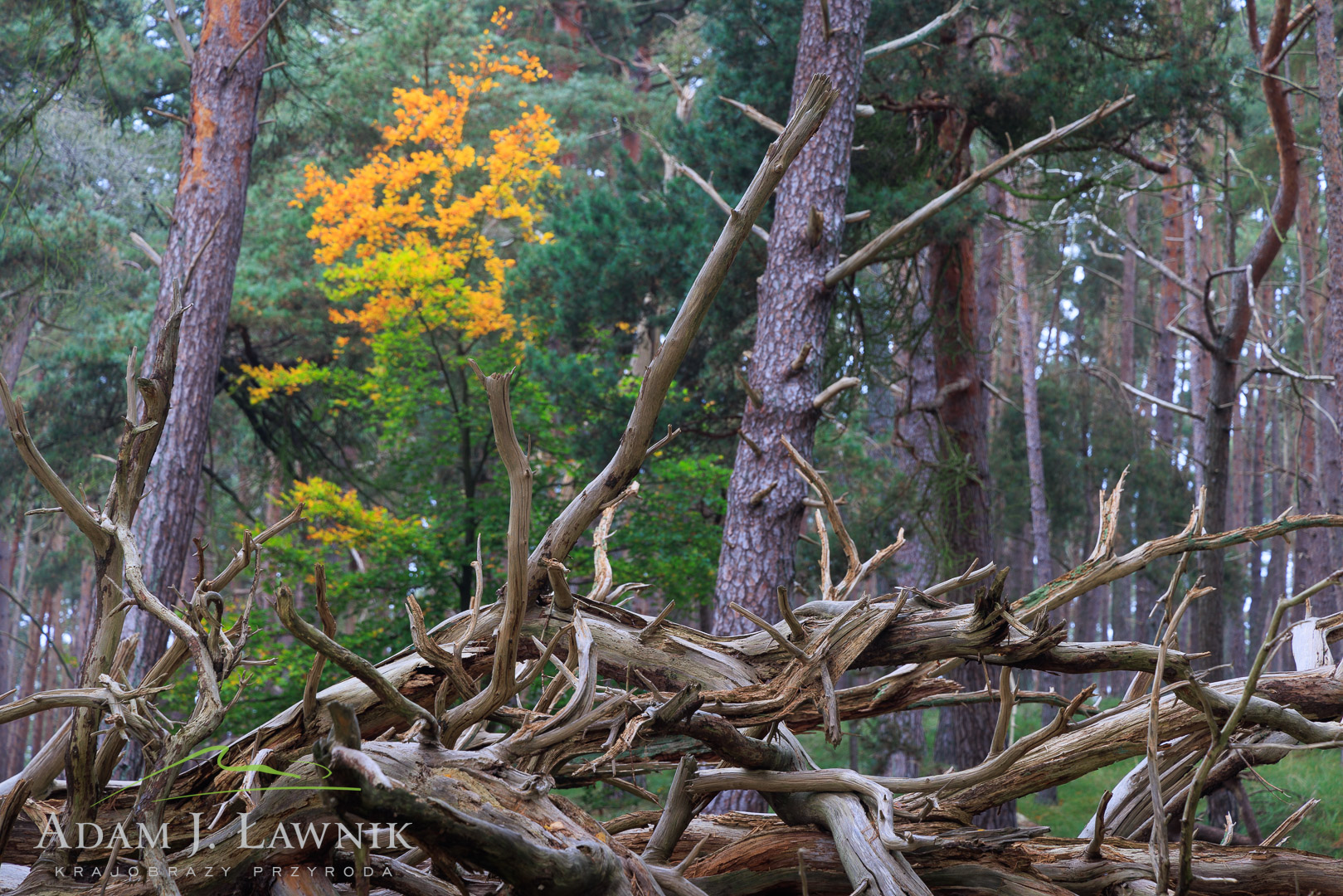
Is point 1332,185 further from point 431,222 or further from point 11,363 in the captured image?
point 11,363

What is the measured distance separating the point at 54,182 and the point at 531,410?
10098mm

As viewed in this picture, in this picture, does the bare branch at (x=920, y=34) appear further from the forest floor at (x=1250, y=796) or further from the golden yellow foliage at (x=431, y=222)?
the forest floor at (x=1250, y=796)

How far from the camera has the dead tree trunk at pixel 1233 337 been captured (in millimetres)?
6625

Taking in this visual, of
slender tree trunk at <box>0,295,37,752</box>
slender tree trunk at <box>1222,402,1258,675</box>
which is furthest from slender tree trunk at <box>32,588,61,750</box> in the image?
slender tree trunk at <box>1222,402,1258,675</box>

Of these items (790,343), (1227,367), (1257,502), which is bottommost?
(1257,502)

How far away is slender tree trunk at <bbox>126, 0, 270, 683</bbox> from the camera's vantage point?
6.41 meters

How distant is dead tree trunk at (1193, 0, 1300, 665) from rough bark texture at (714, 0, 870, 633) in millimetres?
3008

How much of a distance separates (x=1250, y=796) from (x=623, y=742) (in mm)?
11055

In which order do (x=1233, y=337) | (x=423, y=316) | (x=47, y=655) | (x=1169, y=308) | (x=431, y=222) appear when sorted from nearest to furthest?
(x=1233, y=337)
(x=423, y=316)
(x=431, y=222)
(x=1169, y=308)
(x=47, y=655)

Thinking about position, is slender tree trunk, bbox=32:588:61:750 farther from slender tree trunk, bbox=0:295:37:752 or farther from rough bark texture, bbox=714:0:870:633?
rough bark texture, bbox=714:0:870:633

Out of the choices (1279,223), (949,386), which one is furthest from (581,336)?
(1279,223)

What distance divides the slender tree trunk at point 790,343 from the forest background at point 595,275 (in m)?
0.20

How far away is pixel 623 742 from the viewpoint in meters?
1.42

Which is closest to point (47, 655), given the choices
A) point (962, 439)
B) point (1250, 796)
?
point (962, 439)
